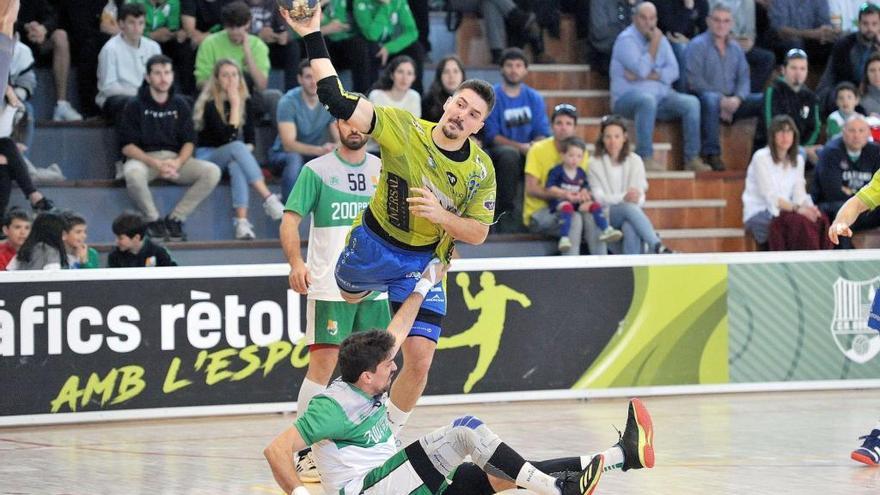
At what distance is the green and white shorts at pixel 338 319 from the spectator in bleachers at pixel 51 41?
6.19 meters

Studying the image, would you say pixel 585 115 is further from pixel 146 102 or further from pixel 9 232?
pixel 9 232

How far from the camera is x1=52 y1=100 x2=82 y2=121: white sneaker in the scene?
14.4m

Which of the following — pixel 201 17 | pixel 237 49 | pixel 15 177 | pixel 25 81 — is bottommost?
pixel 15 177

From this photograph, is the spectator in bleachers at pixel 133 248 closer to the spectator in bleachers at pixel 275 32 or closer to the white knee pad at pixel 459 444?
the spectator in bleachers at pixel 275 32

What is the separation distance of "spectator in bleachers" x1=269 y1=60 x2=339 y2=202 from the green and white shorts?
196 inches

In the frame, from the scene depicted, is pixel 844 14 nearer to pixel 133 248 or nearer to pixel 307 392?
pixel 133 248

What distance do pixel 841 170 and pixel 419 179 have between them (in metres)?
8.65

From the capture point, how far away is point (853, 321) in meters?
13.1

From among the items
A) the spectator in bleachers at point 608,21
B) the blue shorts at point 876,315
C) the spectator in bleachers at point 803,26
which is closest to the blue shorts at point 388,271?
the blue shorts at point 876,315

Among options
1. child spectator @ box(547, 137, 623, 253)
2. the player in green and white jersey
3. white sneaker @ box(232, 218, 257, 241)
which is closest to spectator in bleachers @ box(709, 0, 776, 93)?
child spectator @ box(547, 137, 623, 253)

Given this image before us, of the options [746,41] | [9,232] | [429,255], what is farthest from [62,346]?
[746,41]

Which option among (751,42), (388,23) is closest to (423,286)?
(388,23)

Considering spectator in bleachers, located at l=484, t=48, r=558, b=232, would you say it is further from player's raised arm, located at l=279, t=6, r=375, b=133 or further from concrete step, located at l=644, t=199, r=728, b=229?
player's raised arm, located at l=279, t=6, r=375, b=133

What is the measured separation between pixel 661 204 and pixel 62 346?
24.6ft
